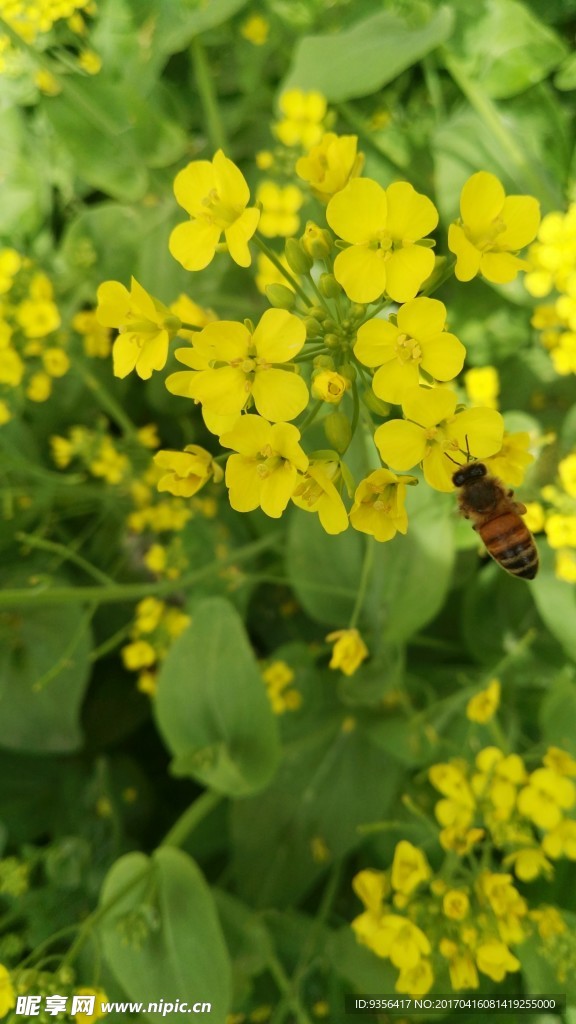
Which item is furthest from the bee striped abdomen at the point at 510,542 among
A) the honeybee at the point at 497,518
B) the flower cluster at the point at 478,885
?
the flower cluster at the point at 478,885

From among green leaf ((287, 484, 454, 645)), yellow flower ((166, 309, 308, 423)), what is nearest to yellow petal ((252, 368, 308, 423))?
yellow flower ((166, 309, 308, 423))

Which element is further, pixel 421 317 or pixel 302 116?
pixel 302 116

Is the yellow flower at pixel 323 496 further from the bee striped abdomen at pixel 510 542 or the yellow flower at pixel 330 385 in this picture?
the bee striped abdomen at pixel 510 542

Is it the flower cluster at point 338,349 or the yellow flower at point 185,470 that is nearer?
the flower cluster at point 338,349

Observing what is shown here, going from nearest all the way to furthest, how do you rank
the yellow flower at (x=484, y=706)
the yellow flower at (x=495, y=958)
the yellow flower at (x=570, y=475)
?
the yellow flower at (x=495, y=958) < the yellow flower at (x=484, y=706) < the yellow flower at (x=570, y=475)

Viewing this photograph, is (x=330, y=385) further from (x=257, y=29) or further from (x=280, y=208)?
(x=257, y=29)

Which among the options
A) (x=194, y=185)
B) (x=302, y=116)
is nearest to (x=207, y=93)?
(x=302, y=116)

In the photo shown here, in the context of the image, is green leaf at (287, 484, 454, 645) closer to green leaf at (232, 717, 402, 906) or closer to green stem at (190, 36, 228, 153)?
green leaf at (232, 717, 402, 906)
